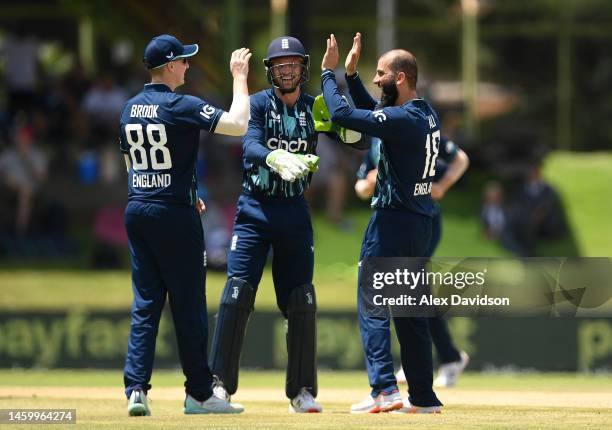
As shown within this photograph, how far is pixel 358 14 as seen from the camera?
24797mm

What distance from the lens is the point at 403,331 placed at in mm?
9359

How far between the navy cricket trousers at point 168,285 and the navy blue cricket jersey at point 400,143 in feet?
3.89

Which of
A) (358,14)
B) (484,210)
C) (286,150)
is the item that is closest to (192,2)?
(358,14)

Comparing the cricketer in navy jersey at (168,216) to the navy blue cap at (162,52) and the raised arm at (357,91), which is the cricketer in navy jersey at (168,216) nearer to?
the navy blue cap at (162,52)

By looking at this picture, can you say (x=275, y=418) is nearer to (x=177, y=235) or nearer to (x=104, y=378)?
(x=177, y=235)

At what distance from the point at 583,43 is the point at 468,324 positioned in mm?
10368

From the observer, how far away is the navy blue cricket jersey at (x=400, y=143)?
30.0ft

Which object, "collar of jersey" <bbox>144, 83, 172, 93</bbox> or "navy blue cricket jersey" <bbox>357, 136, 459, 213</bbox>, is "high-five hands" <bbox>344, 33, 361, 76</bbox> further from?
"navy blue cricket jersey" <bbox>357, 136, 459, 213</bbox>

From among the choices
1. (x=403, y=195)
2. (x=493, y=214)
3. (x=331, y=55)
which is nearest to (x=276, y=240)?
(x=403, y=195)

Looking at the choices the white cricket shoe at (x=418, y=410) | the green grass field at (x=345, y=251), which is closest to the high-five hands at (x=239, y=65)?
the white cricket shoe at (x=418, y=410)

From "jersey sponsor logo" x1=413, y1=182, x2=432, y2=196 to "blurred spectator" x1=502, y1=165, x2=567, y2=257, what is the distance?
1070 cm

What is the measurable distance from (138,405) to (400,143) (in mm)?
2351

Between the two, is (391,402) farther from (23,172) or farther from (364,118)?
(23,172)

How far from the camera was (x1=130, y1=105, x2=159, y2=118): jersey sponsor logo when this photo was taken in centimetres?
931
